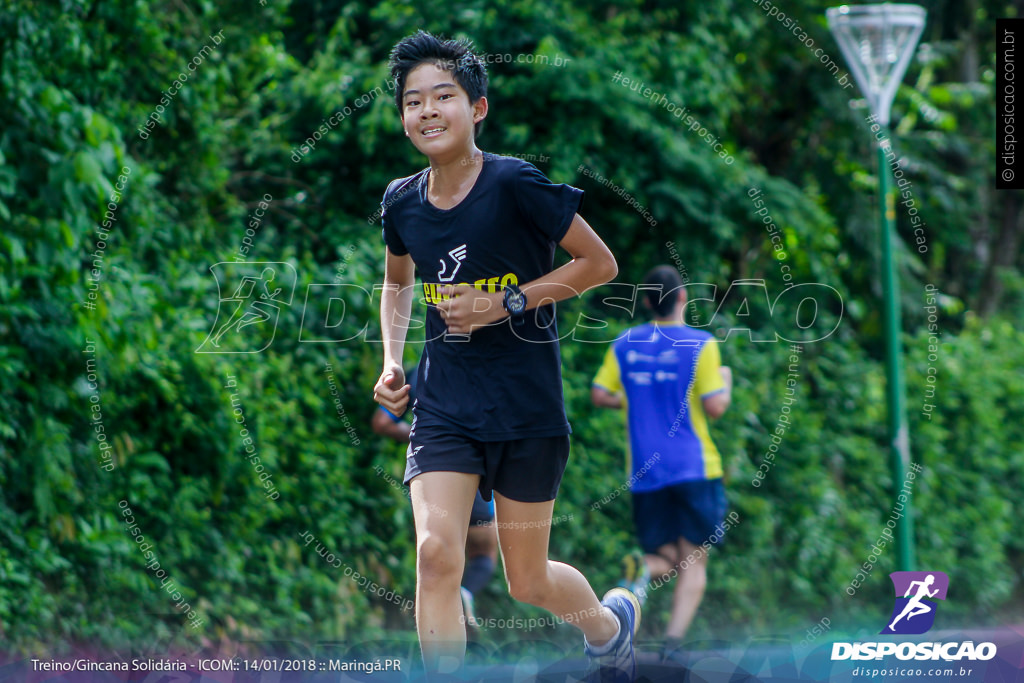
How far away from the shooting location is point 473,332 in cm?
309

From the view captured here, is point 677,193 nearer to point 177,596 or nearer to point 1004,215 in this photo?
point 177,596

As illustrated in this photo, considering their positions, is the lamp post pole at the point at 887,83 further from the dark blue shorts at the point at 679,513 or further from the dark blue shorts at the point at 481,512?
the dark blue shorts at the point at 481,512

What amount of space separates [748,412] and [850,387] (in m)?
1.51

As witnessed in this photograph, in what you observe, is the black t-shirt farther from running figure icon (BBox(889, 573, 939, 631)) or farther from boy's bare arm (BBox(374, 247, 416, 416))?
running figure icon (BBox(889, 573, 939, 631))

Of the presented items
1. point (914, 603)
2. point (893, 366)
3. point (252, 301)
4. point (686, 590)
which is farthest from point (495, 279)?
point (893, 366)

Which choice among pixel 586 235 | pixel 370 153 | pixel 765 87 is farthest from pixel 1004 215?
pixel 586 235

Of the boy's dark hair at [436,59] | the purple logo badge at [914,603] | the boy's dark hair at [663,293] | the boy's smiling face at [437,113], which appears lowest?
the purple logo badge at [914,603]

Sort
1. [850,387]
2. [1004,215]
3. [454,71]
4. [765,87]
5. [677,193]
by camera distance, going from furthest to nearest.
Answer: [1004,215] → [765,87] → [850,387] → [677,193] → [454,71]

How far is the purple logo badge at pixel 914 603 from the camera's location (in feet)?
13.6

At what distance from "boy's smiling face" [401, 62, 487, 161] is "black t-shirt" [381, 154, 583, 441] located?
127mm

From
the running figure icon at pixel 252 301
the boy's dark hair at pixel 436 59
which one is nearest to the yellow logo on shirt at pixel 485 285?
the boy's dark hair at pixel 436 59

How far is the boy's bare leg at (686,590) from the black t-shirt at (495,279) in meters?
2.61

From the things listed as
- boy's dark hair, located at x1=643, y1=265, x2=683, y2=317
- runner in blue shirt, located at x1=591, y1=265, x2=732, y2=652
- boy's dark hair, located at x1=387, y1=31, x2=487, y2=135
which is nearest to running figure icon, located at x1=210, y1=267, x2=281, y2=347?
runner in blue shirt, located at x1=591, y1=265, x2=732, y2=652

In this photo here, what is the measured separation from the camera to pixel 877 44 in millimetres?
6320
